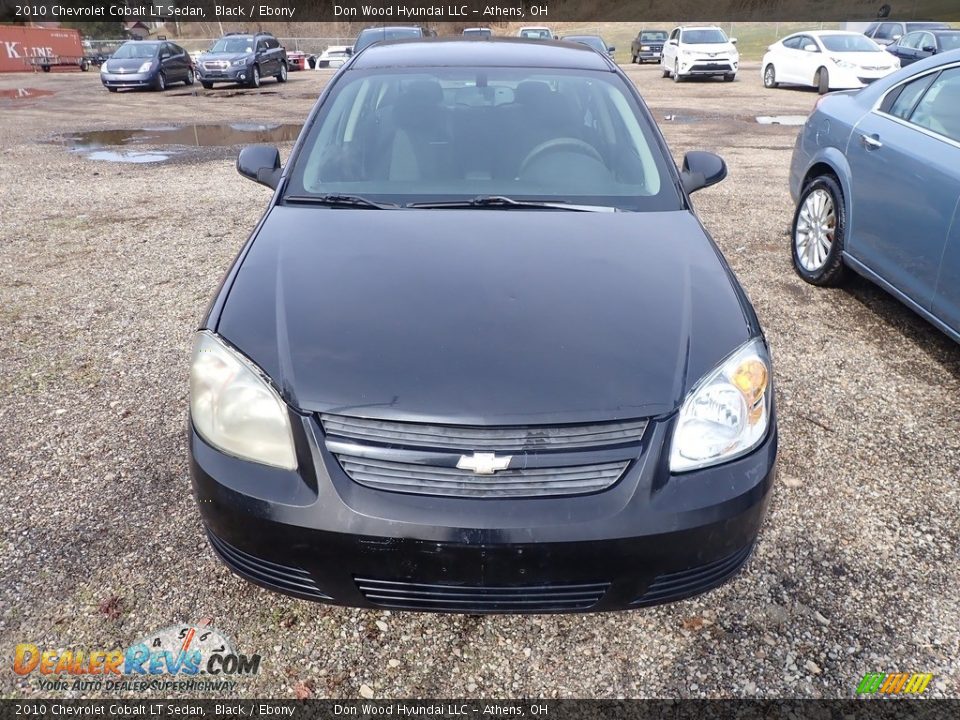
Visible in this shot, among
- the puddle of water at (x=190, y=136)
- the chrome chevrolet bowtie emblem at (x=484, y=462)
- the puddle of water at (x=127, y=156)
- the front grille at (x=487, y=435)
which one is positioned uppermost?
the front grille at (x=487, y=435)

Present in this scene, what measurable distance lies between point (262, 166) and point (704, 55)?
2012cm

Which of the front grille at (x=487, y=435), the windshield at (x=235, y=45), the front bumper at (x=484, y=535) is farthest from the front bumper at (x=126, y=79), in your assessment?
the front grille at (x=487, y=435)

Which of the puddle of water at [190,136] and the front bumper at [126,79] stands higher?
the front bumper at [126,79]

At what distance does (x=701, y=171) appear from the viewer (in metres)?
3.30

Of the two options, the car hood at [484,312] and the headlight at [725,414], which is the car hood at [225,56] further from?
the headlight at [725,414]

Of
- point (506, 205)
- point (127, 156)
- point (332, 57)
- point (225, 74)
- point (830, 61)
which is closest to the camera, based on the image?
point (506, 205)

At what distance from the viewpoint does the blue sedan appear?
3.41 metres

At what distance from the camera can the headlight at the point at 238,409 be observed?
6.02 ft

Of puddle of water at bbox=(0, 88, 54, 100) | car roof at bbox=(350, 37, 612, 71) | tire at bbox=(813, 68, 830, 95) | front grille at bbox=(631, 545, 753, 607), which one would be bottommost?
puddle of water at bbox=(0, 88, 54, 100)

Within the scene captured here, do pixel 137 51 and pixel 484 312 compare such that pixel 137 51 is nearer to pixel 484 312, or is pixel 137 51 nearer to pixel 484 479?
pixel 484 312

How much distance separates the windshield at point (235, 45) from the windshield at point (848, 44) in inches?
609

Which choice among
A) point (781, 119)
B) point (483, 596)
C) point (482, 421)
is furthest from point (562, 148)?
point (781, 119)

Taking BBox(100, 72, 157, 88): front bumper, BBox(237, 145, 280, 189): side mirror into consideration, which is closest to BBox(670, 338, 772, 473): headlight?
BBox(237, 145, 280, 189): side mirror

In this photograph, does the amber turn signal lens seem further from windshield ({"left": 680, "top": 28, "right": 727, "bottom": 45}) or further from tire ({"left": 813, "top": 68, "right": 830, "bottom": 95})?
windshield ({"left": 680, "top": 28, "right": 727, "bottom": 45})
